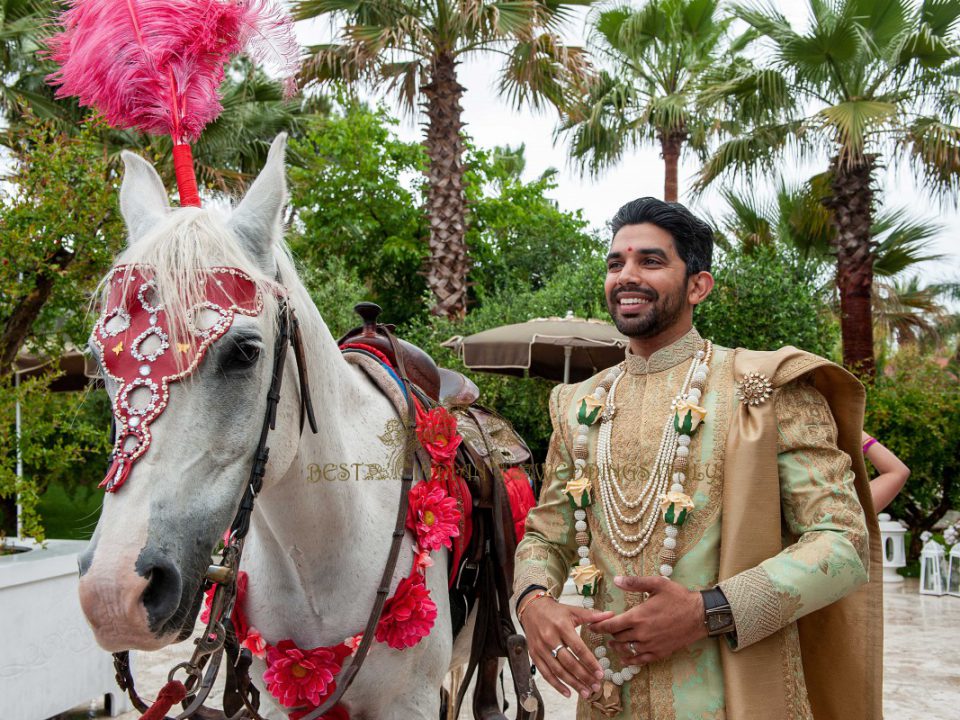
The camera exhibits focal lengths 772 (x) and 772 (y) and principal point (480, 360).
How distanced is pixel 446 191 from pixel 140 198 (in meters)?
8.85

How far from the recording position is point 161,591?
4.44 feet

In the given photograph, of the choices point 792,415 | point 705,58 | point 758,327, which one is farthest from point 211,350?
point 705,58

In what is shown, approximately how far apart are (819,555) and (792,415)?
0.29 meters

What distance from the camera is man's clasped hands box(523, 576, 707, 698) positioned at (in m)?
1.41

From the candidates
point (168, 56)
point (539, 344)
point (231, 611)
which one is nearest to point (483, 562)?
point (231, 611)

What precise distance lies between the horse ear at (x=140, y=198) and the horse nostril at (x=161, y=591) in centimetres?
82

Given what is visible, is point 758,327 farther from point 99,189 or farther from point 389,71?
point 99,189

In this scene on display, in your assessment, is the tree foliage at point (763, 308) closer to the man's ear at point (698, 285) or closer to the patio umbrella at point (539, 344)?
the patio umbrella at point (539, 344)

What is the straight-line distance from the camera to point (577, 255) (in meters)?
17.4

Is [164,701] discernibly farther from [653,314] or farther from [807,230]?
[807,230]

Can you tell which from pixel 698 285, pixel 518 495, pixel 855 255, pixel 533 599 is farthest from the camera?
pixel 855 255

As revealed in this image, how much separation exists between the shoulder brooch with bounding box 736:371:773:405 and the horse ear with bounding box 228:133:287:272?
1.08m

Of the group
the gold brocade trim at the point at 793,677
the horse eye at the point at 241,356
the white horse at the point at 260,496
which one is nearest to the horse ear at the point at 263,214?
the white horse at the point at 260,496

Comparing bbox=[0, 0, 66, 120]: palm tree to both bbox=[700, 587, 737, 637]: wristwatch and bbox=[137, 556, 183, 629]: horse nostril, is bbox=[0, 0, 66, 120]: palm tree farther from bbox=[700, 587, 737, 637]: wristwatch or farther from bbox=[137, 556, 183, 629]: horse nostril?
bbox=[700, 587, 737, 637]: wristwatch
